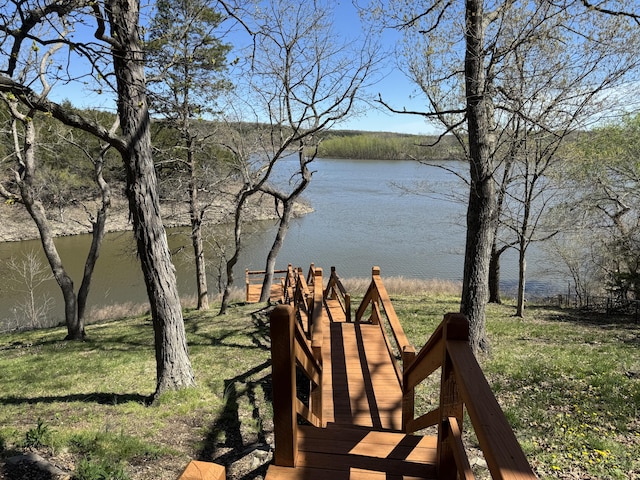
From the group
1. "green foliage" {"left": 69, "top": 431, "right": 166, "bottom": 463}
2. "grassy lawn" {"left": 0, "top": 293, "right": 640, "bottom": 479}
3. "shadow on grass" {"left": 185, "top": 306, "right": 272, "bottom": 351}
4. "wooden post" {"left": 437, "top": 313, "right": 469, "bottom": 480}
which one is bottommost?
"shadow on grass" {"left": 185, "top": 306, "right": 272, "bottom": 351}

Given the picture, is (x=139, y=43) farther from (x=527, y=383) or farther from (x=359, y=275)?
(x=359, y=275)

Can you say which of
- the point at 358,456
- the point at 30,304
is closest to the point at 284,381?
the point at 358,456

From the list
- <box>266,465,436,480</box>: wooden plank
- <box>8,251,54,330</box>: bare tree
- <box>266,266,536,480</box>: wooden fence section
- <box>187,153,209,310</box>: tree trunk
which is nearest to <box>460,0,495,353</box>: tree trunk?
<box>266,266,536,480</box>: wooden fence section

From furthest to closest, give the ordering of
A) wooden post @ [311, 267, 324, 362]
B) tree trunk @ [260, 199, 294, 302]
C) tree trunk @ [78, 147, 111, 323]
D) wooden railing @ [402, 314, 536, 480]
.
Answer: tree trunk @ [260, 199, 294, 302] < tree trunk @ [78, 147, 111, 323] < wooden post @ [311, 267, 324, 362] < wooden railing @ [402, 314, 536, 480]

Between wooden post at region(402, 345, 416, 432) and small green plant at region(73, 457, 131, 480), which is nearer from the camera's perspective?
small green plant at region(73, 457, 131, 480)

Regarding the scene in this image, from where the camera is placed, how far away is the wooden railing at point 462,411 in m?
1.33

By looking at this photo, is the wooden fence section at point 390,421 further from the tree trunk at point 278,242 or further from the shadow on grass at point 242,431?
the tree trunk at point 278,242

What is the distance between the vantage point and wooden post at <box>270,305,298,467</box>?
82.7 inches

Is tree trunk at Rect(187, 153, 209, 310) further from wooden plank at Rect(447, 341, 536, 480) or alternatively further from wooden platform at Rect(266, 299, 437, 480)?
wooden plank at Rect(447, 341, 536, 480)

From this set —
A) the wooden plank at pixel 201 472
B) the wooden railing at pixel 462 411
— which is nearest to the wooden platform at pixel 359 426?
the wooden railing at pixel 462 411

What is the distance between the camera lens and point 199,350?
816 centimetres

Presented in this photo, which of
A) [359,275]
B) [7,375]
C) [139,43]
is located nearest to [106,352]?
[7,375]

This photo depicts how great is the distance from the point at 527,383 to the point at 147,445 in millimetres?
4889

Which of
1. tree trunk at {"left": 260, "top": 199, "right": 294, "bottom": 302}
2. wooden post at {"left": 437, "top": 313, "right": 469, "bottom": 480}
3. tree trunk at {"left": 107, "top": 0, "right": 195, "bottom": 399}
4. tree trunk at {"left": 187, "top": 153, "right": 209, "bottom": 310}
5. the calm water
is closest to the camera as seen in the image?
wooden post at {"left": 437, "top": 313, "right": 469, "bottom": 480}
